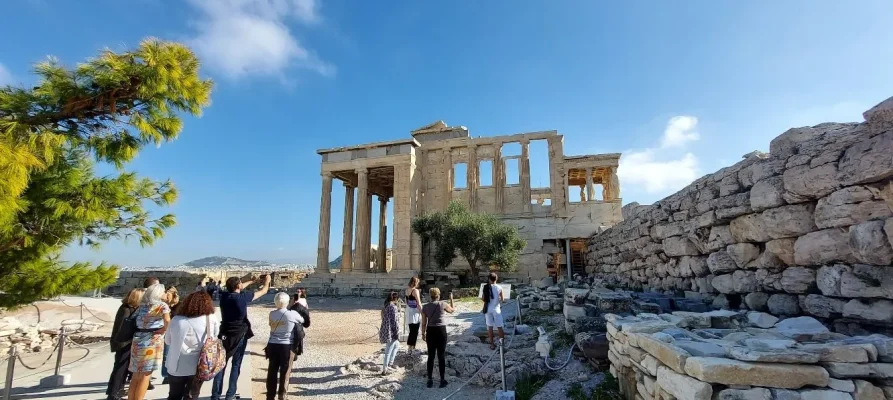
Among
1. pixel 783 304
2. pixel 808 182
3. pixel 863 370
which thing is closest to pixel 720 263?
pixel 783 304

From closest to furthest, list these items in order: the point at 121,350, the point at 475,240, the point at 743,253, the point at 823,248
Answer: the point at 823,248 → the point at 121,350 → the point at 743,253 → the point at 475,240

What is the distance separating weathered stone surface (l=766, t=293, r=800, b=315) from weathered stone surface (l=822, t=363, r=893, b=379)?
2197mm

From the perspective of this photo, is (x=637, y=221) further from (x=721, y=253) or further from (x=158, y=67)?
(x=158, y=67)

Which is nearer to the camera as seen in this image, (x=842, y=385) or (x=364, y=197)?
(x=842, y=385)

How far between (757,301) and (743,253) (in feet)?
2.00

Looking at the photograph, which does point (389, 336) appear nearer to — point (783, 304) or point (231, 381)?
point (231, 381)

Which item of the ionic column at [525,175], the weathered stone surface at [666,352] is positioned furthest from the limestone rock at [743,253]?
the ionic column at [525,175]

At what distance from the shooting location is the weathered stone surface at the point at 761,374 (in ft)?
8.77

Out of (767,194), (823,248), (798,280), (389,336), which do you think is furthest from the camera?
(389,336)

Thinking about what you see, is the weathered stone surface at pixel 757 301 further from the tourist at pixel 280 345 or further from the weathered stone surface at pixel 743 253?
the tourist at pixel 280 345

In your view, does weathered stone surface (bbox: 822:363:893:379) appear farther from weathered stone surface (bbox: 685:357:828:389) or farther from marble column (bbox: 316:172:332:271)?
marble column (bbox: 316:172:332:271)

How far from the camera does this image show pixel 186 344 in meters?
4.34

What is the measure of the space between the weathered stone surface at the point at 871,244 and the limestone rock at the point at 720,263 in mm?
1933

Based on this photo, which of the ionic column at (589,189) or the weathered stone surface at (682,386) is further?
the ionic column at (589,189)
